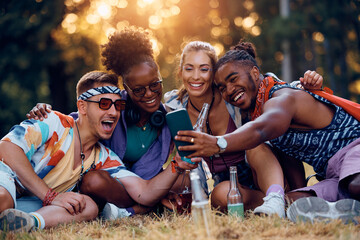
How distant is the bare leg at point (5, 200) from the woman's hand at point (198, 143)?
157cm

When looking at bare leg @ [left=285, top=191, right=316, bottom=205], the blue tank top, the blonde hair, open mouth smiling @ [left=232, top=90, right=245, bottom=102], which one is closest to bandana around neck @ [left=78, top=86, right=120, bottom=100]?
the blonde hair

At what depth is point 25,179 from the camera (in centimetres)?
375

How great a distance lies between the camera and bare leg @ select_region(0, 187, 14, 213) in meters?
3.43

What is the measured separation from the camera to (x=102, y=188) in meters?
4.16

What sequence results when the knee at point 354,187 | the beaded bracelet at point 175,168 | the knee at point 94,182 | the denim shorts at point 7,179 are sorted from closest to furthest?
1. the knee at point 354,187
2. the denim shorts at point 7,179
3. the beaded bracelet at point 175,168
4. the knee at point 94,182

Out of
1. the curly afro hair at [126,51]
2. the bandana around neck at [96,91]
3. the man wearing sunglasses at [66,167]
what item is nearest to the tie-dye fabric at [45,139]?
the man wearing sunglasses at [66,167]

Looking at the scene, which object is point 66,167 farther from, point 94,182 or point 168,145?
point 168,145

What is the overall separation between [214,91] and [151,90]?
2.39 feet

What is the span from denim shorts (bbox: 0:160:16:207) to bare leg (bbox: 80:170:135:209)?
73cm

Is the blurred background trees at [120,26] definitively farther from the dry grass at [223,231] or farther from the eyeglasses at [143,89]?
the dry grass at [223,231]

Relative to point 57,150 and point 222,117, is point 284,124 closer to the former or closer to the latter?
point 222,117

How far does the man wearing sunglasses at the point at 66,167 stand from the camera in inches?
→ 144

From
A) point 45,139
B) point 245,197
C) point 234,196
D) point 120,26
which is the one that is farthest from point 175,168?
point 120,26

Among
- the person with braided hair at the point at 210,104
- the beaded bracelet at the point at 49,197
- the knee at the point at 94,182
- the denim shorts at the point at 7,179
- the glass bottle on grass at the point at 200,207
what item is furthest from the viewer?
the person with braided hair at the point at 210,104
